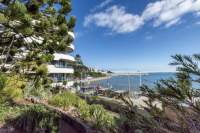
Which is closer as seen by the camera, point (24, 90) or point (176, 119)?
point (176, 119)

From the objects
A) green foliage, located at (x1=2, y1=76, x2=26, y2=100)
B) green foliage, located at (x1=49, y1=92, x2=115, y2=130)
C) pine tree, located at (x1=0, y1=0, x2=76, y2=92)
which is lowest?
green foliage, located at (x1=49, y1=92, x2=115, y2=130)

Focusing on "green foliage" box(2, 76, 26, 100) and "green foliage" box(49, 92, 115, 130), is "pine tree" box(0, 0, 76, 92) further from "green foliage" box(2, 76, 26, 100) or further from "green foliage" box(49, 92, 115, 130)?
"green foliage" box(49, 92, 115, 130)

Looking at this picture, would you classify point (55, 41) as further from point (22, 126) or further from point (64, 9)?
point (22, 126)

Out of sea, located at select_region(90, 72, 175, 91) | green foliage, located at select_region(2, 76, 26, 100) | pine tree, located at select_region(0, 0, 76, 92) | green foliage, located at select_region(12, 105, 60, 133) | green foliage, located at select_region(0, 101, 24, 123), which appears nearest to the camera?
sea, located at select_region(90, 72, 175, 91)

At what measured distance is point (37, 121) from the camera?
256 inches

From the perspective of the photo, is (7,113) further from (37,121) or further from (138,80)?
(138,80)

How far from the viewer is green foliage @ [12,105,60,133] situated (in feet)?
20.5

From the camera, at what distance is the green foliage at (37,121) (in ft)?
20.5

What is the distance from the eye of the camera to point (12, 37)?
1188 cm

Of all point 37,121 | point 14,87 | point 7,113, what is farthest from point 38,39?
point 37,121

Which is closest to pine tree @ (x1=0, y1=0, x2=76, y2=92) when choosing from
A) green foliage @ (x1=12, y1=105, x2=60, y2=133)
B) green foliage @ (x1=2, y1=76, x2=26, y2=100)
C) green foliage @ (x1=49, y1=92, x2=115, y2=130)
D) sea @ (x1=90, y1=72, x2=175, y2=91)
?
green foliage @ (x1=2, y1=76, x2=26, y2=100)

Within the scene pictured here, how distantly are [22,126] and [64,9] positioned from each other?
7660 millimetres

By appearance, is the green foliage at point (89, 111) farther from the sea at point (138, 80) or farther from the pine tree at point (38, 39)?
the pine tree at point (38, 39)

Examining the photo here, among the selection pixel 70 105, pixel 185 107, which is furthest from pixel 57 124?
pixel 185 107
